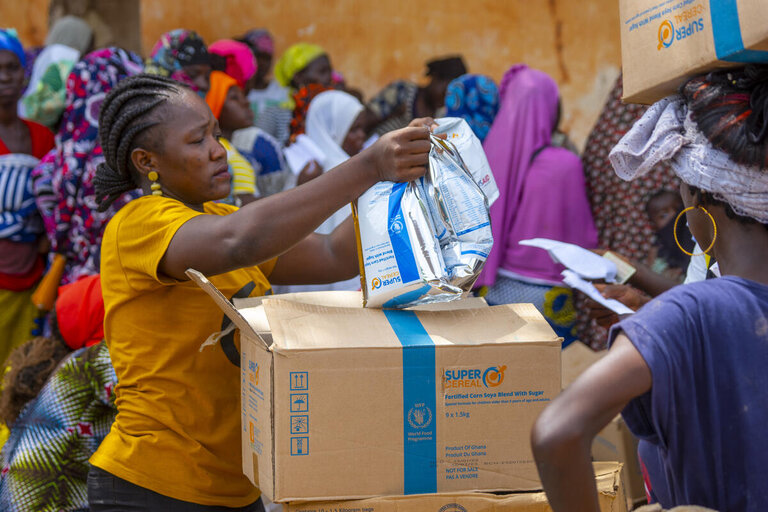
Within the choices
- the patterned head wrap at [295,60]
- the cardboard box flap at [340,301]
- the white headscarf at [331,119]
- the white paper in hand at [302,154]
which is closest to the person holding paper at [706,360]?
the cardboard box flap at [340,301]

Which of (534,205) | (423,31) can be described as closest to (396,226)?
(534,205)

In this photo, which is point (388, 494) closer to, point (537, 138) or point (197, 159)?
point (197, 159)

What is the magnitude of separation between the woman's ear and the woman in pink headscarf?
1.94m

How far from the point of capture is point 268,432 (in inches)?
65.6

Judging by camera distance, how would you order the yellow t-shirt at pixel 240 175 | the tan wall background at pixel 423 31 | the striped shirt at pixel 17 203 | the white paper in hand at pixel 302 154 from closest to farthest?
the yellow t-shirt at pixel 240 175 → the striped shirt at pixel 17 203 → the white paper in hand at pixel 302 154 → the tan wall background at pixel 423 31

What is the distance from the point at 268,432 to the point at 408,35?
17.4 feet

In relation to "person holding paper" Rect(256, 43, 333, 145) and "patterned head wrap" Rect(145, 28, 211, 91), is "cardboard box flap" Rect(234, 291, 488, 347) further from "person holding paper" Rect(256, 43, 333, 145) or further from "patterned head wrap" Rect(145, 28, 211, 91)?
"person holding paper" Rect(256, 43, 333, 145)

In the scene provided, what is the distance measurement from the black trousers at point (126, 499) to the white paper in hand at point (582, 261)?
1.36 metres

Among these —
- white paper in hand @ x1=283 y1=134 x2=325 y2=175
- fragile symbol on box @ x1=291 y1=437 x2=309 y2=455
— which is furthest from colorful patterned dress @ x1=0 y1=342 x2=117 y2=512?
white paper in hand @ x1=283 y1=134 x2=325 y2=175

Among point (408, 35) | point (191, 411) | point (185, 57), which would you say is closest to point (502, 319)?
point (191, 411)

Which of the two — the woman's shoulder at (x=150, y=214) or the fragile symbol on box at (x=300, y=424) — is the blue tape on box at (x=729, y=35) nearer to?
the fragile symbol on box at (x=300, y=424)

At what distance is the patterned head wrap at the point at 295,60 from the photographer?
6074 mm

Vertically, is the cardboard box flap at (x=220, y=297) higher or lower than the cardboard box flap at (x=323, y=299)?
higher

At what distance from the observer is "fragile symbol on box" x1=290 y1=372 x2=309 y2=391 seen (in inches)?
63.9
